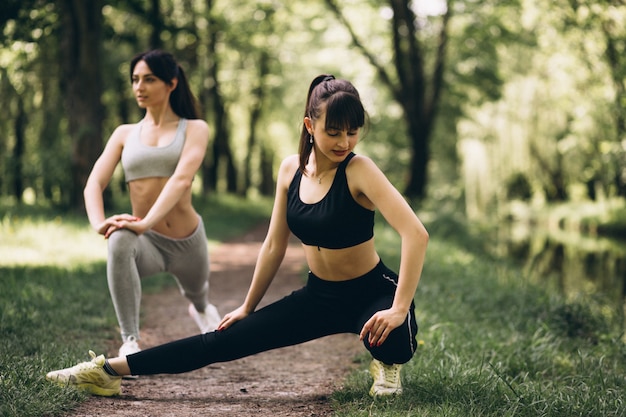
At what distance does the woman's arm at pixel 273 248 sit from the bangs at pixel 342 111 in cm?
52

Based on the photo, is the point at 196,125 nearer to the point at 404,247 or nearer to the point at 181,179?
the point at 181,179

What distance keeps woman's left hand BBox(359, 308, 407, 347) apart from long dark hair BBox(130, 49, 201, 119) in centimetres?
215

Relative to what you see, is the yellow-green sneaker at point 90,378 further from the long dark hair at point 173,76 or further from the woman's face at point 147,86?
the long dark hair at point 173,76

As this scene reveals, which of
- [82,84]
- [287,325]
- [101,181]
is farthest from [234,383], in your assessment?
[82,84]

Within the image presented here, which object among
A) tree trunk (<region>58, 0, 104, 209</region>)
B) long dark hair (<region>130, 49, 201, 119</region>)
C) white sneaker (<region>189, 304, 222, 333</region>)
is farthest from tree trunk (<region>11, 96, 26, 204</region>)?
long dark hair (<region>130, 49, 201, 119</region>)

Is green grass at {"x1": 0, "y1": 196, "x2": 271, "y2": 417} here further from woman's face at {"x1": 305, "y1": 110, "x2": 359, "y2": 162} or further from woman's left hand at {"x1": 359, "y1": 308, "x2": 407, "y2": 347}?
woman's face at {"x1": 305, "y1": 110, "x2": 359, "y2": 162}

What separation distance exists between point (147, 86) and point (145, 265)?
113 centimetres

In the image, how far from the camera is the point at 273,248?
3770 millimetres

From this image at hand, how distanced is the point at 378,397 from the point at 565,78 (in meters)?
22.8

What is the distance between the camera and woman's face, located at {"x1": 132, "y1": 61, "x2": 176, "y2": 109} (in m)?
4.48

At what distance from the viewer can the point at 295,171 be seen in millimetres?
3693

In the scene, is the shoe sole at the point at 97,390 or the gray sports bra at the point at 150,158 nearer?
the shoe sole at the point at 97,390

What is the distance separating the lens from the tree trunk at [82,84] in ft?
39.9

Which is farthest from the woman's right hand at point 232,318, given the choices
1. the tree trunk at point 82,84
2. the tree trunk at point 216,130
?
the tree trunk at point 216,130
